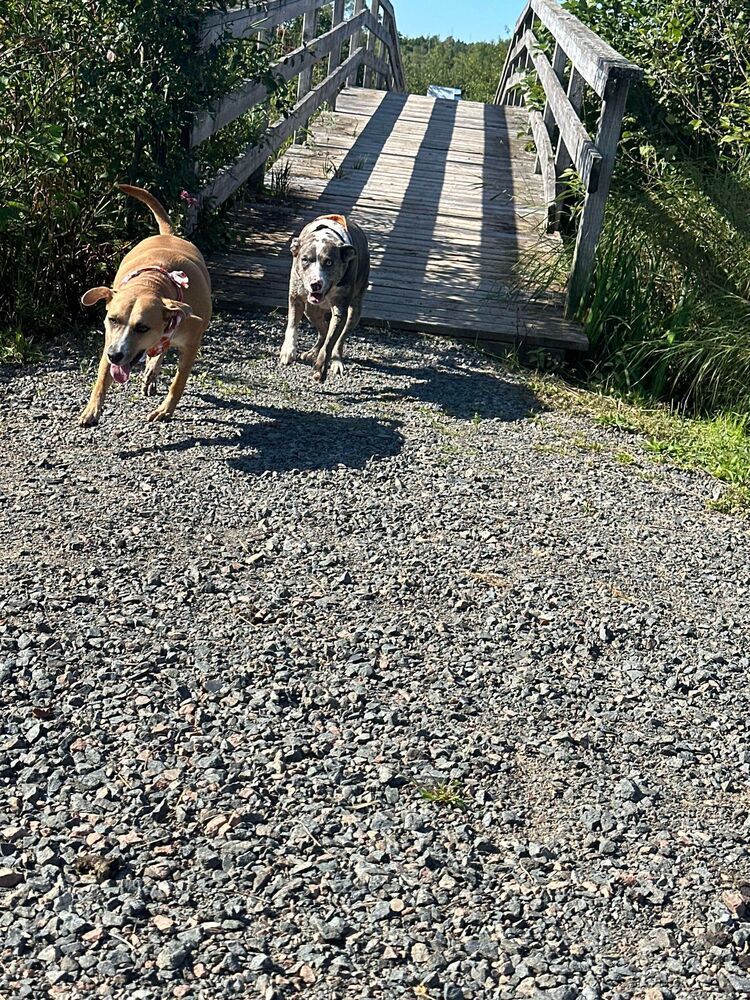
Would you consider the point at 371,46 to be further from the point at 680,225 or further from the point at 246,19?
the point at 680,225

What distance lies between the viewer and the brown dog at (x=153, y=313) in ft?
16.3

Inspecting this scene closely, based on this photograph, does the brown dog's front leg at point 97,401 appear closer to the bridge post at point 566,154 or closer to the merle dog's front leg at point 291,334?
the merle dog's front leg at point 291,334

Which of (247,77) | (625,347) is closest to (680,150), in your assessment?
(625,347)

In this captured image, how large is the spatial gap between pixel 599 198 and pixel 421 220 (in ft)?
9.67

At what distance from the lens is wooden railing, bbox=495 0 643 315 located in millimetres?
6883

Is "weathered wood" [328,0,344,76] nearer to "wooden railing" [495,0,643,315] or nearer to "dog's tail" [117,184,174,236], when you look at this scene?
"wooden railing" [495,0,643,315]

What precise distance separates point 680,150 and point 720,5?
110 cm

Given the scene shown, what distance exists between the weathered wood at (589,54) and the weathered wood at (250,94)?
2.11 m

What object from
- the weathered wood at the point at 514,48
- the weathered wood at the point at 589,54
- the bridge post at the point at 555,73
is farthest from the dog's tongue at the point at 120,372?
the weathered wood at the point at 514,48

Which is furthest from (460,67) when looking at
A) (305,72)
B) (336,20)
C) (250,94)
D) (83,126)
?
(83,126)

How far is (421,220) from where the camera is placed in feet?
32.3

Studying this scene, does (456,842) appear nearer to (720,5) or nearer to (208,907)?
(208,907)

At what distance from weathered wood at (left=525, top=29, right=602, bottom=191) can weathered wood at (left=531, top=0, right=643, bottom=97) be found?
0.30 meters

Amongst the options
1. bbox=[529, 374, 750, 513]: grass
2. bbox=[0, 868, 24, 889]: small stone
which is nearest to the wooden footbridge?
bbox=[529, 374, 750, 513]: grass
